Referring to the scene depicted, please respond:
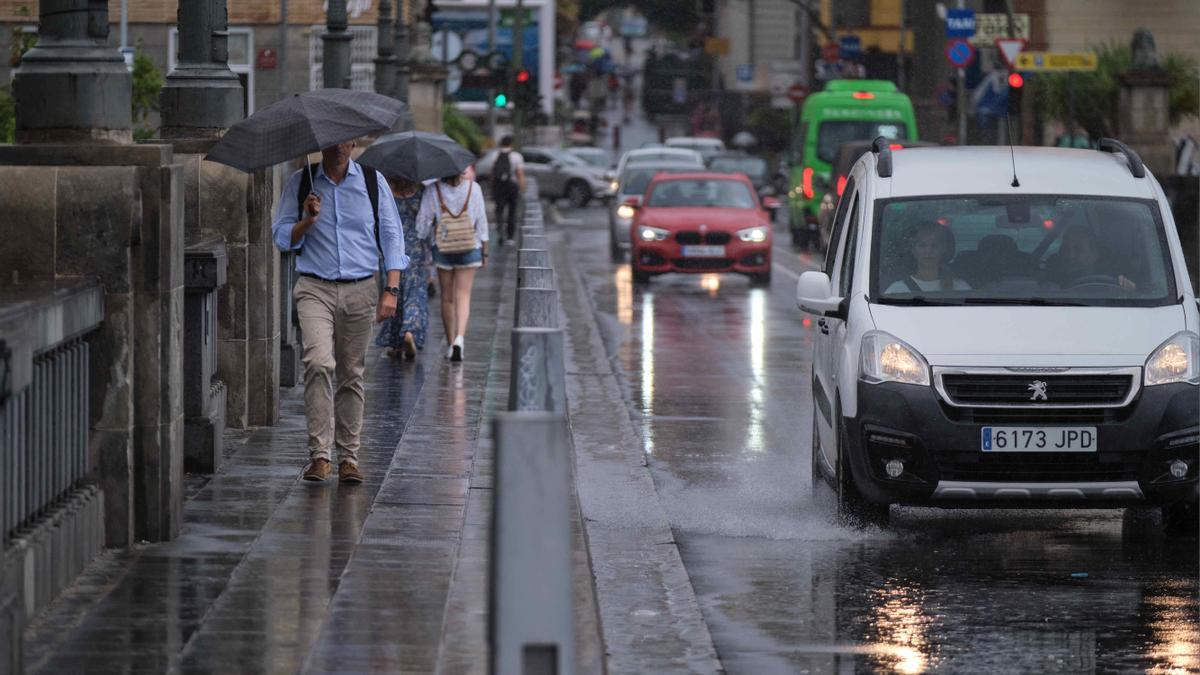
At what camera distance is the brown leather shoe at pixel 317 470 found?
10.2 meters

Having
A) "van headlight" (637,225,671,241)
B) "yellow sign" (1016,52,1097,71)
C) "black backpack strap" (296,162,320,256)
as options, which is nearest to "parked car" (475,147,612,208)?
"yellow sign" (1016,52,1097,71)

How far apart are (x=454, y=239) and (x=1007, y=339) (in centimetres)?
804

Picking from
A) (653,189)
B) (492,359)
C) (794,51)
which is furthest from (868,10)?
(492,359)

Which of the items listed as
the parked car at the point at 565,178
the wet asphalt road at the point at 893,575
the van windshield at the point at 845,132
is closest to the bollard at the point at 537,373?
the wet asphalt road at the point at 893,575

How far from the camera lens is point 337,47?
20672mm

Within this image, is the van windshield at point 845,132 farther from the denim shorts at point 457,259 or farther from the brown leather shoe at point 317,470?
the brown leather shoe at point 317,470

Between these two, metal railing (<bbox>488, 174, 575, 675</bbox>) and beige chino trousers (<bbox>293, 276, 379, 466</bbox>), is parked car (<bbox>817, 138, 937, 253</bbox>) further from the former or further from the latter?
metal railing (<bbox>488, 174, 575, 675</bbox>)

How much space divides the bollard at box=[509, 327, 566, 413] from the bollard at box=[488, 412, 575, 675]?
1231 mm

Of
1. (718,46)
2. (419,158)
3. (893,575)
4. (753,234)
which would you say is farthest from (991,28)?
(718,46)

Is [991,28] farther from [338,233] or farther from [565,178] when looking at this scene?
[338,233]

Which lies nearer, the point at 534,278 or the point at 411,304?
the point at 534,278

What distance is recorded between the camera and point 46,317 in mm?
7051

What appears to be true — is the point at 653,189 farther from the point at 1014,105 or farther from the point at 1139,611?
the point at 1139,611

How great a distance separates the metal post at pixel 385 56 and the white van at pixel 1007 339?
64.1 feet
